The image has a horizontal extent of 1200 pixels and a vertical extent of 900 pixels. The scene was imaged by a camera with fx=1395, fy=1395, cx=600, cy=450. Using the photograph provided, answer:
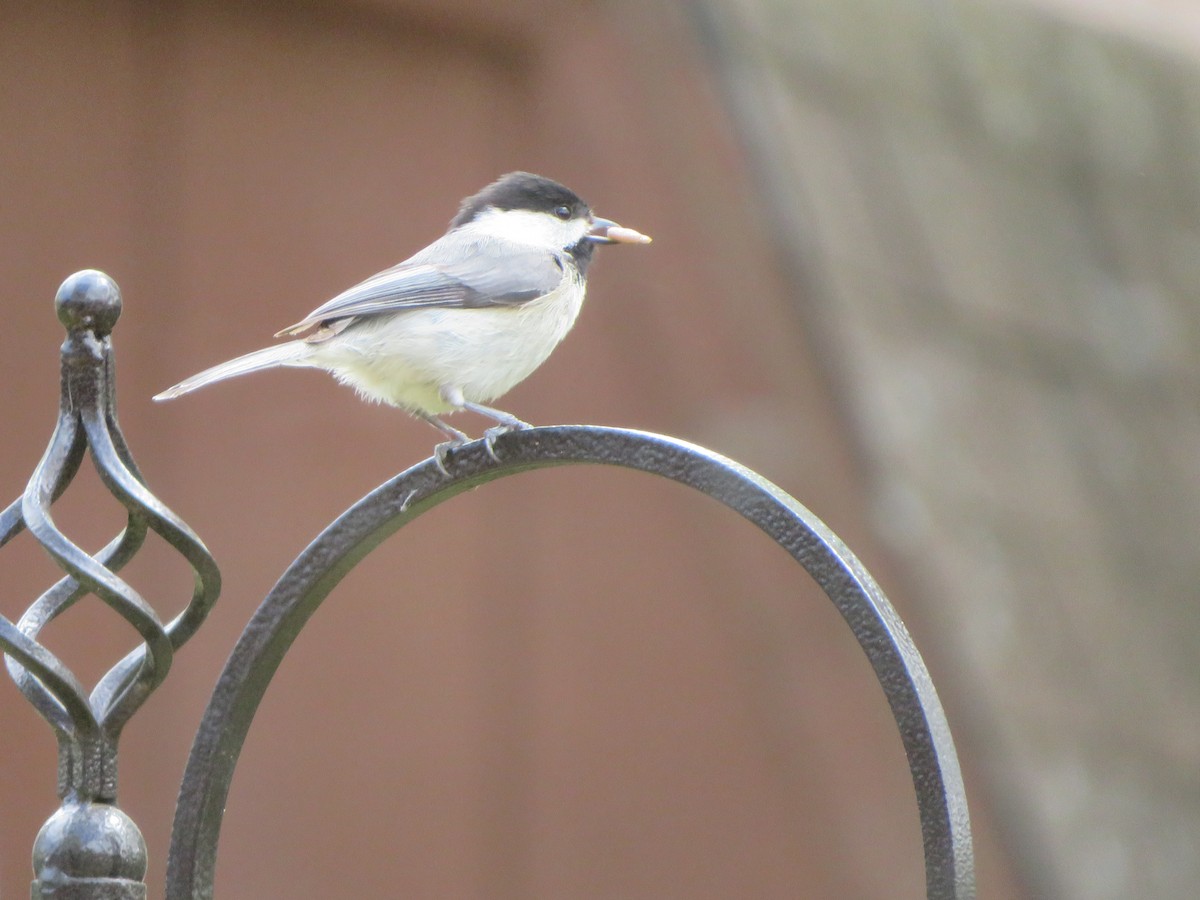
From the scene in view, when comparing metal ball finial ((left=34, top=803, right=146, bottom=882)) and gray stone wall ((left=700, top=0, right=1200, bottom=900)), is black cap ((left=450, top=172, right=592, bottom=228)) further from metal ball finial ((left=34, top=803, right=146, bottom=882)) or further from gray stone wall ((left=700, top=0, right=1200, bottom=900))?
metal ball finial ((left=34, top=803, right=146, bottom=882))

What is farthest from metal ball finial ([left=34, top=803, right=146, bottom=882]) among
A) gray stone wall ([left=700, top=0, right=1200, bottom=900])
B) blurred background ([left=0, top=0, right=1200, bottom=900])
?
gray stone wall ([left=700, top=0, right=1200, bottom=900])

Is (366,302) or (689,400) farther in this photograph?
(689,400)

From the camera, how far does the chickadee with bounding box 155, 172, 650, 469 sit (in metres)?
1.93

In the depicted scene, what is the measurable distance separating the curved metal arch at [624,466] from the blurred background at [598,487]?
1844mm

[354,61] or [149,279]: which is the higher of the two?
[354,61]

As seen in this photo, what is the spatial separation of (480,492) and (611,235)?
4.71ft

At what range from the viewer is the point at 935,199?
3.91m

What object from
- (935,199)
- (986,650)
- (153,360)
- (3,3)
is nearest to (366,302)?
(153,360)

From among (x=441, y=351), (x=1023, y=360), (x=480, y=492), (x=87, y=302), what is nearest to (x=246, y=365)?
(x=441, y=351)

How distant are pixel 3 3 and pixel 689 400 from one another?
1755 millimetres

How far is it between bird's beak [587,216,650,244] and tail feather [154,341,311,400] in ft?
1.55

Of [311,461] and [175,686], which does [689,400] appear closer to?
[311,461]

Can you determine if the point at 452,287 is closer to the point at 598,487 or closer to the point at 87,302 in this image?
the point at 87,302

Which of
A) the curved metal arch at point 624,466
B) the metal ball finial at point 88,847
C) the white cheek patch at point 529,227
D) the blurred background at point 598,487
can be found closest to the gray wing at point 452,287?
the white cheek patch at point 529,227
